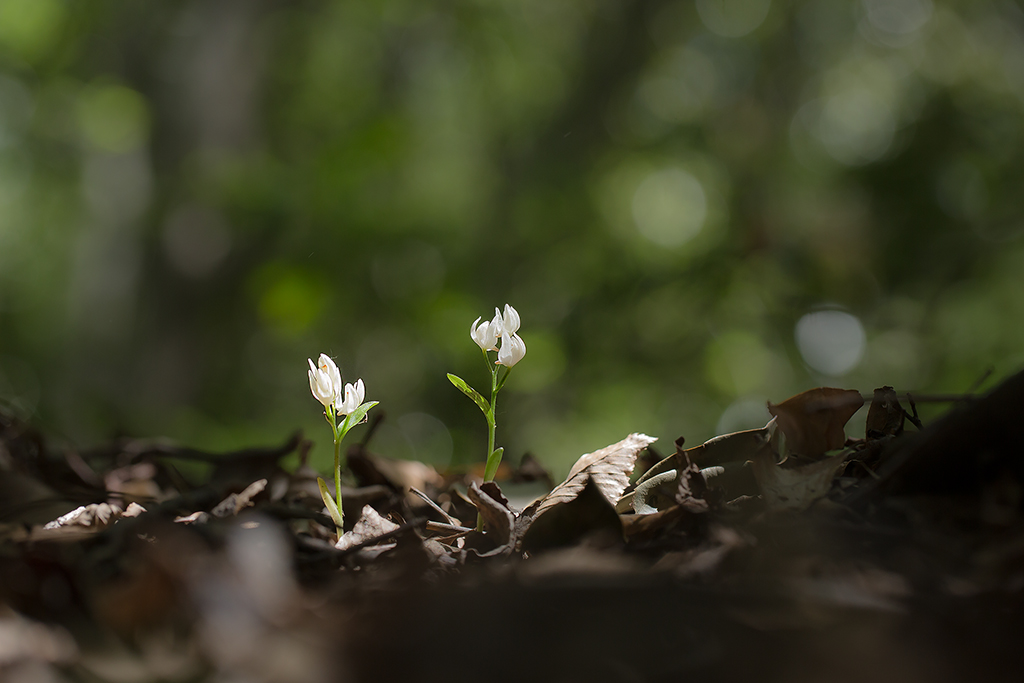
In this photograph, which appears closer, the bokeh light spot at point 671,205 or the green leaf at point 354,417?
the green leaf at point 354,417

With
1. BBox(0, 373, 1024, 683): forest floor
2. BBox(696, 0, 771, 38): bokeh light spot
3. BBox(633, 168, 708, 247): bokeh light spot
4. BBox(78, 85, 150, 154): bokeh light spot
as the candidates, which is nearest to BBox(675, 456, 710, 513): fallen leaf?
BBox(0, 373, 1024, 683): forest floor

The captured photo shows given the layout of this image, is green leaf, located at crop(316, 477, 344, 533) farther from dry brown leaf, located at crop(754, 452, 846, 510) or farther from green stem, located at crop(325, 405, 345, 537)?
dry brown leaf, located at crop(754, 452, 846, 510)

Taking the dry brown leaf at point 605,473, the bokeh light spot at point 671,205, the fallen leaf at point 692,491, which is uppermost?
the bokeh light spot at point 671,205

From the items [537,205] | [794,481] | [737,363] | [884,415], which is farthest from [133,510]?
[737,363]

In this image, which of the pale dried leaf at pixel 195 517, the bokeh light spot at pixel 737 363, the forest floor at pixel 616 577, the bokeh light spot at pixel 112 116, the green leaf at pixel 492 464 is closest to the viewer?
the forest floor at pixel 616 577

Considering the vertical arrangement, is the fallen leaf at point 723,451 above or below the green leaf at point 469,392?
below

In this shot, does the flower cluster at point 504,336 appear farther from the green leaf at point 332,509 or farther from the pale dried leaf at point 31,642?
the pale dried leaf at point 31,642

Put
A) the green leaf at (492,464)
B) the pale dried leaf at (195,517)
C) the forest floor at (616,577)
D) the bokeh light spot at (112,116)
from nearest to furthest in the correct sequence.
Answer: the forest floor at (616,577)
the pale dried leaf at (195,517)
the green leaf at (492,464)
the bokeh light spot at (112,116)

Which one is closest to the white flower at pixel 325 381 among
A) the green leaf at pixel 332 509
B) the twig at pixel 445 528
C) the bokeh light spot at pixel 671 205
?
the green leaf at pixel 332 509
